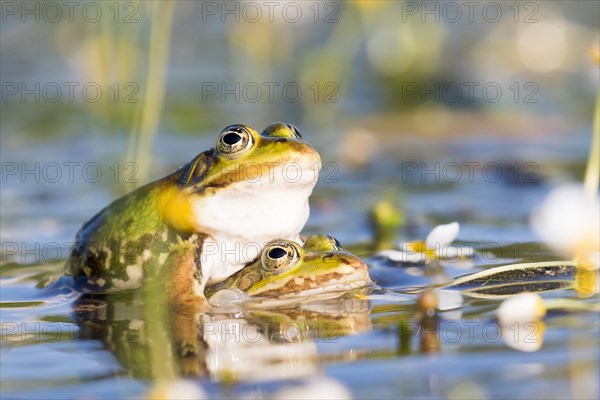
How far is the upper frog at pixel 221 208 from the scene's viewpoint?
4.71 m

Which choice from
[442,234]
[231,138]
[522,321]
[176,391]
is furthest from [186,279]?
[522,321]

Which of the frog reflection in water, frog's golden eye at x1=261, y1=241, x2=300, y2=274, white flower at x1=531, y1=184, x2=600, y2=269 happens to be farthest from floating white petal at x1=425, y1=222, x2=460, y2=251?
frog's golden eye at x1=261, y1=241, x2=300, y2=274

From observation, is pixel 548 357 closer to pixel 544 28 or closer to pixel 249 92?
pixel 249 92

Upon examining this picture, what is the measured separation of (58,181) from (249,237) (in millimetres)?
4524

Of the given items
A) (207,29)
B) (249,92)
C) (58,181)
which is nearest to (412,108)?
(249,92)

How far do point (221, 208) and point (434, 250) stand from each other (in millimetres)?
1119

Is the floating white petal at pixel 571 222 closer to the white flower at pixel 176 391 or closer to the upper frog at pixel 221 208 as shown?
the upper frog at pixel 221 208

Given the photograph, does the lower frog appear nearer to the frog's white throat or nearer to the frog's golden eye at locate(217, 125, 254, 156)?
the frog's white throat

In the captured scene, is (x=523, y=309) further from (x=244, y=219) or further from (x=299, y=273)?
(x=244, y=219)

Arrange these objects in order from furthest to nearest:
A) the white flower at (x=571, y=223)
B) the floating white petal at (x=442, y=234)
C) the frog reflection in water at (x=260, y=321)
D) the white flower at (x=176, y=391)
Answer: the floating white petal at (x=442, y=234) < the white flower at (x=571, y=223) < the frog reflection in water at (x=260, y=321) < the white flower at (x=176, y=391)

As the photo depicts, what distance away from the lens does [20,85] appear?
13227mm

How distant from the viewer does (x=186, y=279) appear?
15.8ft

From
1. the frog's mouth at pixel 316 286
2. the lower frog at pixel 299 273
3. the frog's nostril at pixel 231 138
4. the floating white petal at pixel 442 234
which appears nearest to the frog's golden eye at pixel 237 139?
the frog's nostril at pixel 231 138

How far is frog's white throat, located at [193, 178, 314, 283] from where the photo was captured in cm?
481
